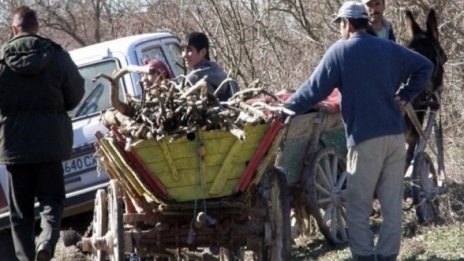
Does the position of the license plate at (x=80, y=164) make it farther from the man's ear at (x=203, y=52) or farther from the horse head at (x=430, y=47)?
the horse head at (x=430, y=47)

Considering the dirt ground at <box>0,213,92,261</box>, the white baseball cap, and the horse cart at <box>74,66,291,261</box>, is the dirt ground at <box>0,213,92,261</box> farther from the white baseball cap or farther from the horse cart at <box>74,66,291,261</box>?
the white baseball cap

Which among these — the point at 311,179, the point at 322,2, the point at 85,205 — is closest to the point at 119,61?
the point at 85,205

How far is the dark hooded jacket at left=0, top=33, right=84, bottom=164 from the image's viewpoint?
28.1 feet

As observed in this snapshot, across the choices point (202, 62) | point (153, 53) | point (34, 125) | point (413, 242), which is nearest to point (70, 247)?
point (153, 53)

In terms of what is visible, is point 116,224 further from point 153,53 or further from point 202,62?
point 153,53

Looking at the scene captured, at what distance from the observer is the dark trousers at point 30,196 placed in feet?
28.5

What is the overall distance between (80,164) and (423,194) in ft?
9.63

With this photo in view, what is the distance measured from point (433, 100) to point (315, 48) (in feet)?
17.0

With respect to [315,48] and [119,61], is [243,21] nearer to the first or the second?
[315,48]

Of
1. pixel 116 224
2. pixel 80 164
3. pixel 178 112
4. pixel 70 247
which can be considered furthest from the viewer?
pixel 70 247

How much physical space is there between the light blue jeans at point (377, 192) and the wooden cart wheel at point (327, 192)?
1480mm

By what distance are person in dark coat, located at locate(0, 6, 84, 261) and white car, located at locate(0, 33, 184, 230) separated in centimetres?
85

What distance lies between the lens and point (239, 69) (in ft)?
51.8

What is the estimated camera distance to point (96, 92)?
416 inches
